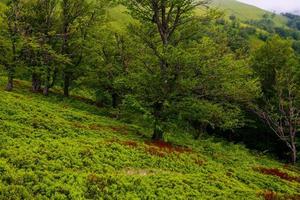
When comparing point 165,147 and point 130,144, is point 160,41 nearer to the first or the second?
point 165,147

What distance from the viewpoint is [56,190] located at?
16.4m

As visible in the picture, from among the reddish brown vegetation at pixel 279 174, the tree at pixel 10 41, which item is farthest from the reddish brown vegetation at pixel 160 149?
the tree at pixel 10 41

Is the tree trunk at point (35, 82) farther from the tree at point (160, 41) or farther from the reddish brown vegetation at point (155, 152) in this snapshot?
the reddish brown vegetation at point (155, 152)

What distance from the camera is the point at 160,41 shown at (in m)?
37.6

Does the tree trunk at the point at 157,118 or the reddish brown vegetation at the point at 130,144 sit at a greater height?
the tree trunk at the point at 157,118

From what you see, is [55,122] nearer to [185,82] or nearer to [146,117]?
[146,117]

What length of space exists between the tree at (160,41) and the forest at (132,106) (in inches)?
4.1

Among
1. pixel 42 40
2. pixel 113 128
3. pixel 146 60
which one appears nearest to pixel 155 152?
pixel 113 128

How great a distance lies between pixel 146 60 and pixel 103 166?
1550 centimetres

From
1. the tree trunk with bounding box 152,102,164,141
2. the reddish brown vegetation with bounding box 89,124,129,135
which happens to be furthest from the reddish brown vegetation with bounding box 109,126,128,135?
the tree trunk with bounding box 152,102,164,141

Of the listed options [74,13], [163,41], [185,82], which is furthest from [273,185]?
[74,13]

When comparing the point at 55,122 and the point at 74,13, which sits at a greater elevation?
the point at 74,13

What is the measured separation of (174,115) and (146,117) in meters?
3.67

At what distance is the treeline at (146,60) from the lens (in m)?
33.8
